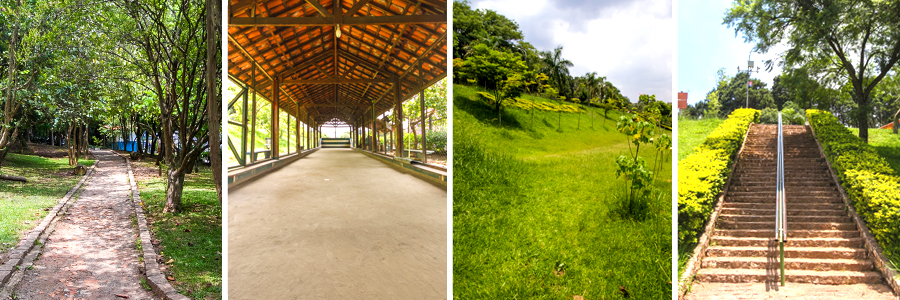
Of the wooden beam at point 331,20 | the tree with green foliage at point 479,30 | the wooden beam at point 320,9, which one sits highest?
the tree with green foliage at point 479,30

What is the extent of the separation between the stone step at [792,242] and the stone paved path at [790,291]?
1.12 feet

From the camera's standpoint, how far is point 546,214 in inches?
131

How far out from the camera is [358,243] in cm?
211

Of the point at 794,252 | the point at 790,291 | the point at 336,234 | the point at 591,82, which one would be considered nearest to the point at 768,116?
the point at 794,252

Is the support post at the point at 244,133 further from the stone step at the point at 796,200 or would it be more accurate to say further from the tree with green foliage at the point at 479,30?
the stone step at the point at 796,200

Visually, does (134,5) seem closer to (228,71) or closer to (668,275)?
(228,71)

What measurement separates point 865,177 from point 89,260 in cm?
854

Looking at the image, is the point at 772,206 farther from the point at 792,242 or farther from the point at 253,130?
the point at 253,130

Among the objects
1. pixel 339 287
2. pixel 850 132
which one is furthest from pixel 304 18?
pixel 850 132

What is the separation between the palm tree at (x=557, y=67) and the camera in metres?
3.36

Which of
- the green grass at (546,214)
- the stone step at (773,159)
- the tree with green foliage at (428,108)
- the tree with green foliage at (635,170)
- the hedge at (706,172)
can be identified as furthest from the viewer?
the stone step at (773,159)

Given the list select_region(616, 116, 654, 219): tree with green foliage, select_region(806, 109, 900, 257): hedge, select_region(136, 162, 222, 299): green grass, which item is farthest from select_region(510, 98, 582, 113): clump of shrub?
select_region(136, 162, 222, 299): green grass

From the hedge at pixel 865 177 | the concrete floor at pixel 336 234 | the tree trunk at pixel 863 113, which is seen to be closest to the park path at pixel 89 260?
the concrete floor at pixel 336 234

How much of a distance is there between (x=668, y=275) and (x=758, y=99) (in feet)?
6.60
